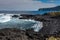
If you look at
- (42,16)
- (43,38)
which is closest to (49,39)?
(43,38)

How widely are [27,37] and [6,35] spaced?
4.30 feet

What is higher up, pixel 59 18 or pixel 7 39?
pixel 7 39

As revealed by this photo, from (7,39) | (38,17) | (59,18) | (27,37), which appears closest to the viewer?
(7,39)

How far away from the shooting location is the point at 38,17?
2514 centimetres

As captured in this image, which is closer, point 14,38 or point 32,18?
point 14,38

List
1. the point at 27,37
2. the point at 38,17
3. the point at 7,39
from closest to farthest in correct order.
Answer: the point at 7,39
the point at 27,37
the point at 38,17

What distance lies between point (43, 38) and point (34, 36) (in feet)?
1.97

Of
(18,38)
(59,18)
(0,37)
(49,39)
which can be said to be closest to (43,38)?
(49,39)

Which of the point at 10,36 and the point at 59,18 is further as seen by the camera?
the point at 59,18

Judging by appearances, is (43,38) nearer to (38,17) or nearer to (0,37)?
(0,37)

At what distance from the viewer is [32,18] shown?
85.8 ft

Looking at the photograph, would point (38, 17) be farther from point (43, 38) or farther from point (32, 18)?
point (43, 38)

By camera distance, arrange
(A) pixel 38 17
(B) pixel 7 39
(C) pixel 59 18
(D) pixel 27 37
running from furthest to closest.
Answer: (A) pixel 38 17 < (C) pixel 59 18 < (D) pixel 27 37 < (B) pixel 7 39

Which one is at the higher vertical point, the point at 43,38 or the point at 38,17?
the point at 43,38
